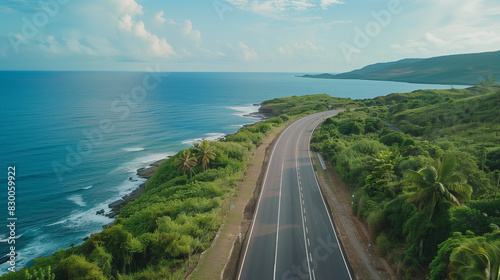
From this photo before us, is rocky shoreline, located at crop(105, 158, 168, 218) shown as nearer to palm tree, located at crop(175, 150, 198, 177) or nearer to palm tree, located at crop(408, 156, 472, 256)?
palm tree, located at crop(175, 150, 198, 177)

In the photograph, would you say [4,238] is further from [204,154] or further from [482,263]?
[482,263]

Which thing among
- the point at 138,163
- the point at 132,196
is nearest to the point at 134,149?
the point at 138,163

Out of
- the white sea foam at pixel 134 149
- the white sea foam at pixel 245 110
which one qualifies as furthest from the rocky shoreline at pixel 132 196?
the white sea foam at pixel 245 110

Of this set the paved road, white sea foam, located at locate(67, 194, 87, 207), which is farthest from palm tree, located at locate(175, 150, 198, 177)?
white sea foam, located at locate(67, 194, 87, 207)

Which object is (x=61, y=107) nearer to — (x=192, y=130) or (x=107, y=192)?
(x=192, y=130)

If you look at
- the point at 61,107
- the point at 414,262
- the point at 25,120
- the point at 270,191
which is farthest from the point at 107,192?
the point at 61,107

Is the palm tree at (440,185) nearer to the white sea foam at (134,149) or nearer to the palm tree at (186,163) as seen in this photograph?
the palm tree at (186,163)
